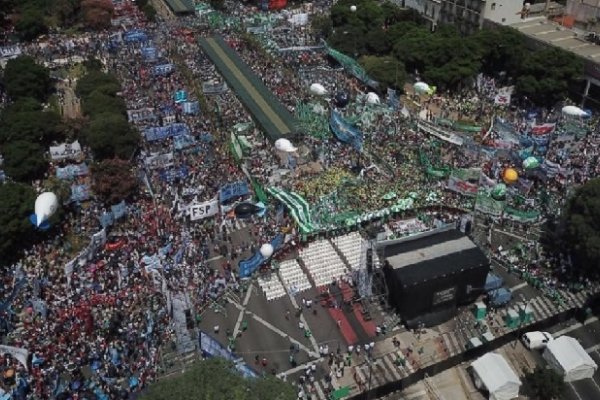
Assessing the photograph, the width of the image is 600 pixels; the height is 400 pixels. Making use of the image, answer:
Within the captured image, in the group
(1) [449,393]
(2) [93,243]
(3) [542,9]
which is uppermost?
(3) [542,9]

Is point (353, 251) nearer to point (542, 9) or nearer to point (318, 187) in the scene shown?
point (318, 187)

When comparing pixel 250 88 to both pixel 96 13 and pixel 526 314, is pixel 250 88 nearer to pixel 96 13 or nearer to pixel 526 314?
pixel 96 13

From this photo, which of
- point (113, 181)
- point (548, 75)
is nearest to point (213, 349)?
point (113, 181)

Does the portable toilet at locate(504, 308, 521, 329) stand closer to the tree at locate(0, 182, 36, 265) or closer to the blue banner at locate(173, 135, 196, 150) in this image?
the blue banner at locate(173, 135, 196, 150)

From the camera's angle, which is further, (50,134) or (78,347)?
(50,134)

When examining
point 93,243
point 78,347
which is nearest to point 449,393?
point 78,347

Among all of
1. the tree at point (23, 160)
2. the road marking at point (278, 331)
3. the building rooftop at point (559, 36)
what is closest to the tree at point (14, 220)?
the tree at point (23, 160)

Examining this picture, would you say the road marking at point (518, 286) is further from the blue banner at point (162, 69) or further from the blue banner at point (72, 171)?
the blue banner at point (162, 69)
